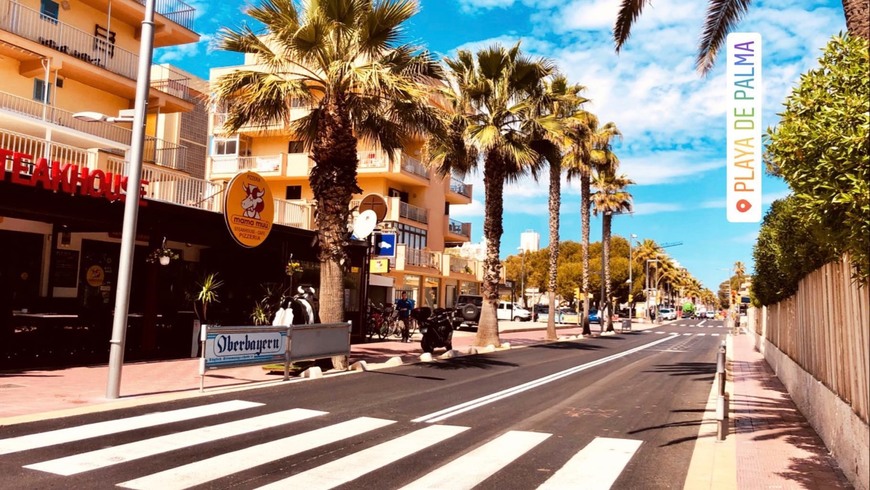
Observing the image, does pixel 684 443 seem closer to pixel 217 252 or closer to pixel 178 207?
pixel 178 207

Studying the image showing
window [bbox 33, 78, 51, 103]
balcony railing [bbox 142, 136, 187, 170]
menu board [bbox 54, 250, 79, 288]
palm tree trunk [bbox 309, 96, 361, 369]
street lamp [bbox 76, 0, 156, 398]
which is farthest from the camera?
balcony railing [bbox 142, 136, 187, 170]

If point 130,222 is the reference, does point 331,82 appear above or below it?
above

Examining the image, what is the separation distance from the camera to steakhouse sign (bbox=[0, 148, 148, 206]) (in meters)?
12.7

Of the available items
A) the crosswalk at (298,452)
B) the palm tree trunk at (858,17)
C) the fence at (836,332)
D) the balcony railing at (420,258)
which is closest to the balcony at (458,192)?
the balcony railing at (420,258)

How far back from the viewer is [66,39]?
23484 millimetres

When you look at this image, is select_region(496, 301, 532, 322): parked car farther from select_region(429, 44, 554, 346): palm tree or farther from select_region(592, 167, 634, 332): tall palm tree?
select_region(429, 44, 554, 346): palm tree

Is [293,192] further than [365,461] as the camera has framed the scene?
Yes

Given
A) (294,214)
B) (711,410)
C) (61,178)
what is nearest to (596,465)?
(711,410)

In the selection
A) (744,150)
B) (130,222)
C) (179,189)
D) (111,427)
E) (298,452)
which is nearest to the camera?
(298,452)

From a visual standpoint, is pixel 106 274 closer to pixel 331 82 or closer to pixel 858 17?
pixel 331 82

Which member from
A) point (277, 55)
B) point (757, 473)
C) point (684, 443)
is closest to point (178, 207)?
point (277, 55)

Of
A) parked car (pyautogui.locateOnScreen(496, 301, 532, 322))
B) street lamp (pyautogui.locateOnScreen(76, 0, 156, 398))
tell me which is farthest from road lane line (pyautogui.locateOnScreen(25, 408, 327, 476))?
parked car (pyautogui.locateOnScreen(496, 301, 532, 322))

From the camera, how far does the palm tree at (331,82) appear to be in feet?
48.4

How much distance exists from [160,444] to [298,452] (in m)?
1.52
